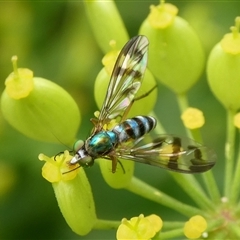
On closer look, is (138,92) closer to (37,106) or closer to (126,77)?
(126,77)

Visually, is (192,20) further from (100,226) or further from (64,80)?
(100,226)

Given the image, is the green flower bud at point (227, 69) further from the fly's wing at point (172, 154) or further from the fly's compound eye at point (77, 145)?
the fly's compound eye at point (77, 145)

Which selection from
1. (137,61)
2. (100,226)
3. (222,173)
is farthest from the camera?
(222,173)

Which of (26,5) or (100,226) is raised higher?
(26,5)

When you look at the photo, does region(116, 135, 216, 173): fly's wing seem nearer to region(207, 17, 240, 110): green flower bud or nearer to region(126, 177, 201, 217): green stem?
region(126, 177, 201, 217): green stem

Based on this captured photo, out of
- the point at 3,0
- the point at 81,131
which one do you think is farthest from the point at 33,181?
the point at 3,0

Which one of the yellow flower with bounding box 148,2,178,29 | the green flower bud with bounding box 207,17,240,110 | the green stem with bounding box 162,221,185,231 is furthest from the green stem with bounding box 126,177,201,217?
the yellow flower with bounding box 148,2,178,29

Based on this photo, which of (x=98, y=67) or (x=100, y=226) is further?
(x=98, y=67)

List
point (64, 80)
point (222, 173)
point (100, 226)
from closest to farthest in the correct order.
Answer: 1. point (100, 226)
2. point (222, 173)
3. point (64, 80)
